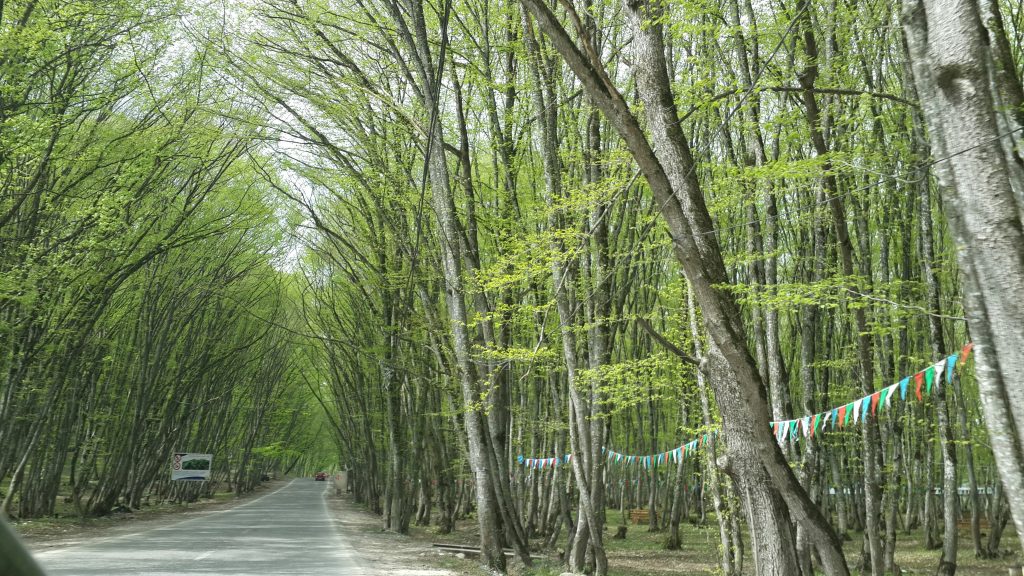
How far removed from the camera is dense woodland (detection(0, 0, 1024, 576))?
702 cm

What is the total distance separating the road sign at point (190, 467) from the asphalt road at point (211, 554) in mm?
14922

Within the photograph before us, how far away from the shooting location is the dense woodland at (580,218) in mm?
7023

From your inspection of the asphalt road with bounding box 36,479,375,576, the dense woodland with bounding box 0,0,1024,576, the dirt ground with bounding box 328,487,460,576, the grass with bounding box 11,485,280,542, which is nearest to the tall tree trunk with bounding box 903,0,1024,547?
the dense woodland with bounding box 0,0,1024,576

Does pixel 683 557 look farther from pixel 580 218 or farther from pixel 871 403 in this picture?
pixel 580 218

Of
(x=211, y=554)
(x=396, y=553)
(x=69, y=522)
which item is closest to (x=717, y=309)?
(x=211, y=554)

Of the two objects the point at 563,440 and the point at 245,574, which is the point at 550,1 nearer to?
the point at 563,440

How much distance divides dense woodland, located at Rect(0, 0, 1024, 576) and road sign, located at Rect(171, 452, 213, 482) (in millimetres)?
7613

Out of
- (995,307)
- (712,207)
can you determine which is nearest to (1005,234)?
(995,307)

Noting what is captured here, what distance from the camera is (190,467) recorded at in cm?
3578

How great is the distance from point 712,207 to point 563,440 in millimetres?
8275

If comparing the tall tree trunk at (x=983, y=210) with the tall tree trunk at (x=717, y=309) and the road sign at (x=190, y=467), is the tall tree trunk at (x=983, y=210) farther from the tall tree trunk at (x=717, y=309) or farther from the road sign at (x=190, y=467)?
the road sign at (x=190, y=467)

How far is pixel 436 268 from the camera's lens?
18.1 meters

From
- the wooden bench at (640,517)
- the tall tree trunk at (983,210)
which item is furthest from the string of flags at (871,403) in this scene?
the wooden bench at (640,517)

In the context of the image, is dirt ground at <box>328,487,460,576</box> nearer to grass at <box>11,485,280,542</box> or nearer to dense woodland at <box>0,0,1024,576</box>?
dense woodland at <box>0,0,1024,576</box>
